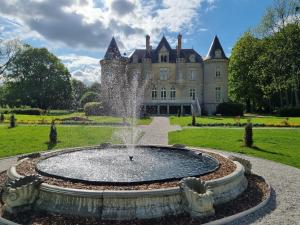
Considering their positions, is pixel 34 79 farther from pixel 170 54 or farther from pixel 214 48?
pixel 214 48

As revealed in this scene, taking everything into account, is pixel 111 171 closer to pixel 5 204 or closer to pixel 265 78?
pixel 5 204

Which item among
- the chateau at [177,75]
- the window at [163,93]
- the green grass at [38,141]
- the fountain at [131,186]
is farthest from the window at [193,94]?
the fountain at [131,186]

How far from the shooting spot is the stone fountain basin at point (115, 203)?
652 centimetres

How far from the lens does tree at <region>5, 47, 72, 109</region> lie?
59.0 metres

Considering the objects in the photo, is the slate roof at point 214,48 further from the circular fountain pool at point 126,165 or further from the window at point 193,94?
the circular fountain pool at point 126,165

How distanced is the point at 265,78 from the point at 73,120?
29965 millimetres

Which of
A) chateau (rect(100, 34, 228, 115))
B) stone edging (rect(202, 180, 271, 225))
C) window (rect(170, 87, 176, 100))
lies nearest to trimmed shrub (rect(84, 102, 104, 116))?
chateau (rect(100, 34, 228, 115))

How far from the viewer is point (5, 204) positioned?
712 cm

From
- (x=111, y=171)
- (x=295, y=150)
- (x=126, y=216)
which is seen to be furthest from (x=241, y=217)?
(x=295, y=150)

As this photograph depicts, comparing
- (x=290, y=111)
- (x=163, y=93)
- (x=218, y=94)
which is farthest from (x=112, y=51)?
(x=290, y=111)

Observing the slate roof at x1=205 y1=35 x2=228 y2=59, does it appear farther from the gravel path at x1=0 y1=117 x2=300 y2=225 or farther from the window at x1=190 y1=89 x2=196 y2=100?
the gravel path at x1=0 y1=117 x2=300 y2=225

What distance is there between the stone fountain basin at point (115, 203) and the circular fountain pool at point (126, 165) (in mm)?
825

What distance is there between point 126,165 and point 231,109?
3607 centimetres

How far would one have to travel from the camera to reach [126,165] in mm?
9805
